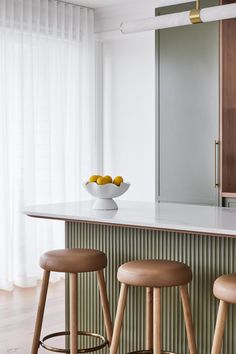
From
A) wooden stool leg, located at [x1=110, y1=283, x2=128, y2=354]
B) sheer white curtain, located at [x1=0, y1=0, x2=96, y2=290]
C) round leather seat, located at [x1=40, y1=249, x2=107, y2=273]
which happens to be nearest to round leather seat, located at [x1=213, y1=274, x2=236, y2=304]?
wooden stool leg, located at [x1=110, y1=283, x2=128, y2=354]

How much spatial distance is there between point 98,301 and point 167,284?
0.88 m

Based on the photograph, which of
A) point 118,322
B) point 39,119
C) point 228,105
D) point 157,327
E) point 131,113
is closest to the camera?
point 157,327

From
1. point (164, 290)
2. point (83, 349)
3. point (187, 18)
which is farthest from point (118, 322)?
point (187, 18)

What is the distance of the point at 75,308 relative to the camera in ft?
11.3

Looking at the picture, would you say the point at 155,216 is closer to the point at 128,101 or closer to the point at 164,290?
the point at 164,290

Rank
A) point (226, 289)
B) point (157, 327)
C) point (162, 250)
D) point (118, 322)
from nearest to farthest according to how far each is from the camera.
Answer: point (226, 289) → point (157, 327) → point (118, 322) → point (162, 250)

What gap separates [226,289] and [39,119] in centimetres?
351

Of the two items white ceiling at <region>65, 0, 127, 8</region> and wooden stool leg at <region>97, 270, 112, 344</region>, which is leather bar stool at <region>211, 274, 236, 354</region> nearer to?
wooden stool leg at <region>97, 270, 112, 344</region>

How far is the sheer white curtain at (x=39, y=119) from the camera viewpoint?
569 cm

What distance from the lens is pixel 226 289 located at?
288 centimetres

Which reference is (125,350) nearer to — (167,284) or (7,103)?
(167,284)

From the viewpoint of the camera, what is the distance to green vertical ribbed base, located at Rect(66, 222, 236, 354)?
3.35 m

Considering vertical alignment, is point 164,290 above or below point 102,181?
below

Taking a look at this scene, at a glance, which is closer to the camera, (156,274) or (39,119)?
(156,274)
